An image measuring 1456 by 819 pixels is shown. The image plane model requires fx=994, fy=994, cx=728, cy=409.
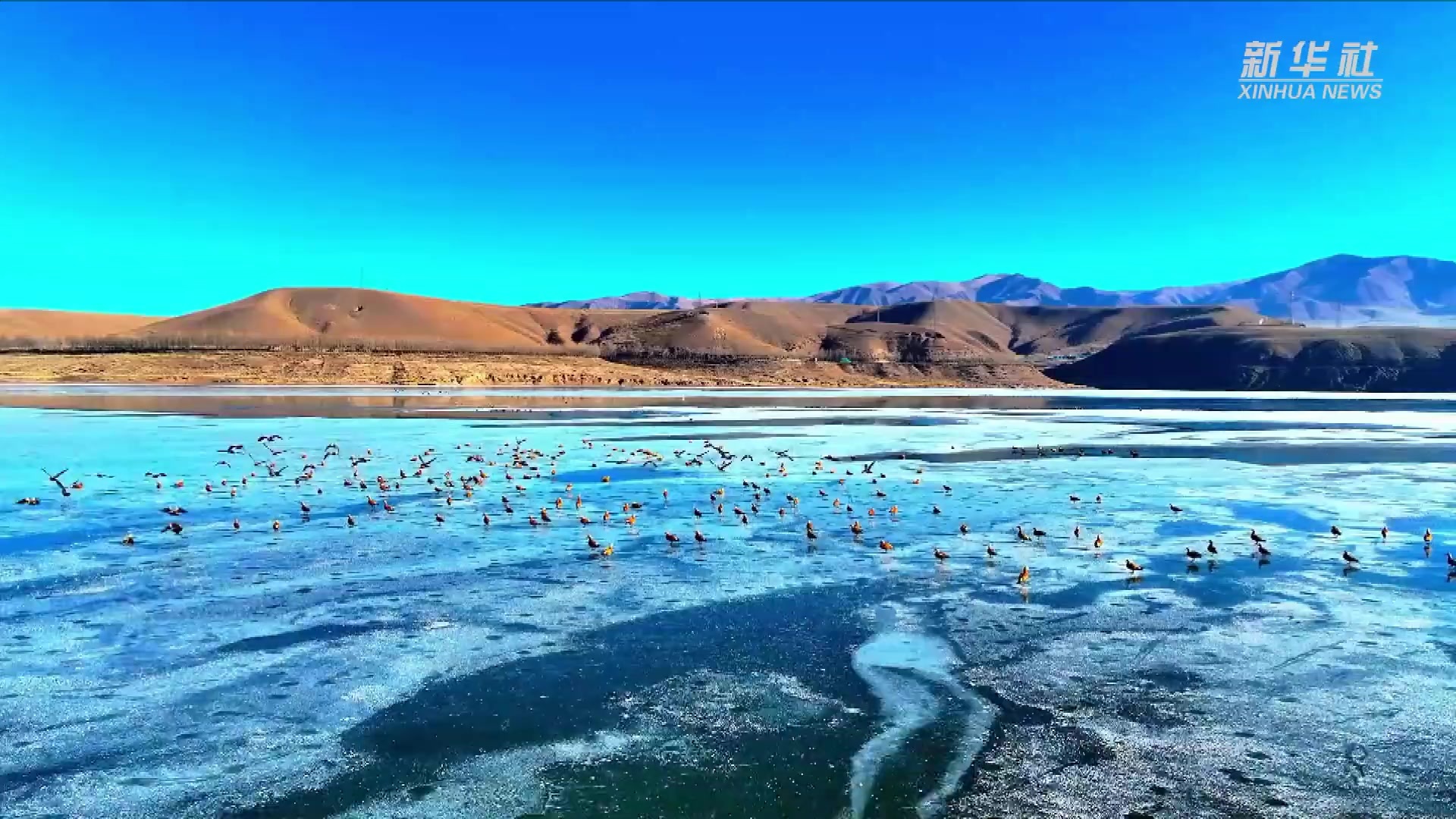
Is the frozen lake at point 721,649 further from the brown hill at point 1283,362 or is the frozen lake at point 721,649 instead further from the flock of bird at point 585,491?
the brown hill at point 1283,362

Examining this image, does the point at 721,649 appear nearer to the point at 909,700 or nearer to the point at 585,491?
the point at 909,700

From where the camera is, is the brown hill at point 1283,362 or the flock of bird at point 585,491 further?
the brown hill at point 1283,362

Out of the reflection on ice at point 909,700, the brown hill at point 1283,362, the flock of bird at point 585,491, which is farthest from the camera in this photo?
the brown hill at point 1283,362

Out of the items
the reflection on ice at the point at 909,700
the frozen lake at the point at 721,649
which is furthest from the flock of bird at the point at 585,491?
the reflection on ice at the point at 909,700

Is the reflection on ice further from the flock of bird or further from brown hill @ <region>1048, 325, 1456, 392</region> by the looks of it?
brown hill @ <region>1048, 325, 1456, 392</region>

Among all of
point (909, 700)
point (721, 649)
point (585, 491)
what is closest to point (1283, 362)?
point (585, 491)

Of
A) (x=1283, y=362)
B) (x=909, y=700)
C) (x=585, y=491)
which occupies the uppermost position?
(x=1283, y=362)

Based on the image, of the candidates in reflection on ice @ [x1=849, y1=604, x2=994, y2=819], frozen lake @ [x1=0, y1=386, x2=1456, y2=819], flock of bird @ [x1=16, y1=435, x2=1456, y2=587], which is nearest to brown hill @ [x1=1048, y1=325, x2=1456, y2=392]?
flock of bird @ [x1=16, y1=435, x2=1456, y2=587]
